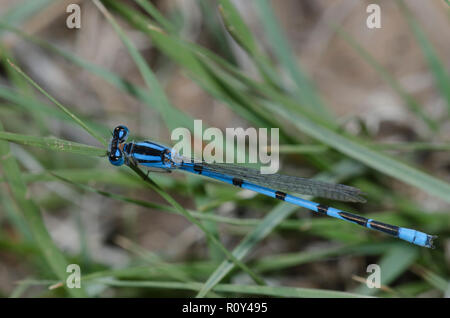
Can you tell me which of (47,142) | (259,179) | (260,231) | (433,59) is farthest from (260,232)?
(433,59)

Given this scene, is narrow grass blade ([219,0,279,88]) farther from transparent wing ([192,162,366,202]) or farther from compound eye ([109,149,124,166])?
compound eye ([109,149,124,166])

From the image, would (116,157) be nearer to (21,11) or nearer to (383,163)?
(383,163)

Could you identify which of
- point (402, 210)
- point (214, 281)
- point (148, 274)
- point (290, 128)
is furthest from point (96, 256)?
point (402, 210)

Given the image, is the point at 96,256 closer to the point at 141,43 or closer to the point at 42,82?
the point at 42,82

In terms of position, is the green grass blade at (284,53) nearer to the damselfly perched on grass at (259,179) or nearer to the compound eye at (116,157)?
the damselfly perched on grass at (259,179)

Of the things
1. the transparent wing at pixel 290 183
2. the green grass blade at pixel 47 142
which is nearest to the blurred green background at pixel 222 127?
the green grass blade at pixel 47 142

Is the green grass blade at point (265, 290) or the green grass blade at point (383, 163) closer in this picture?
the green grass blade at point (265, 290)
